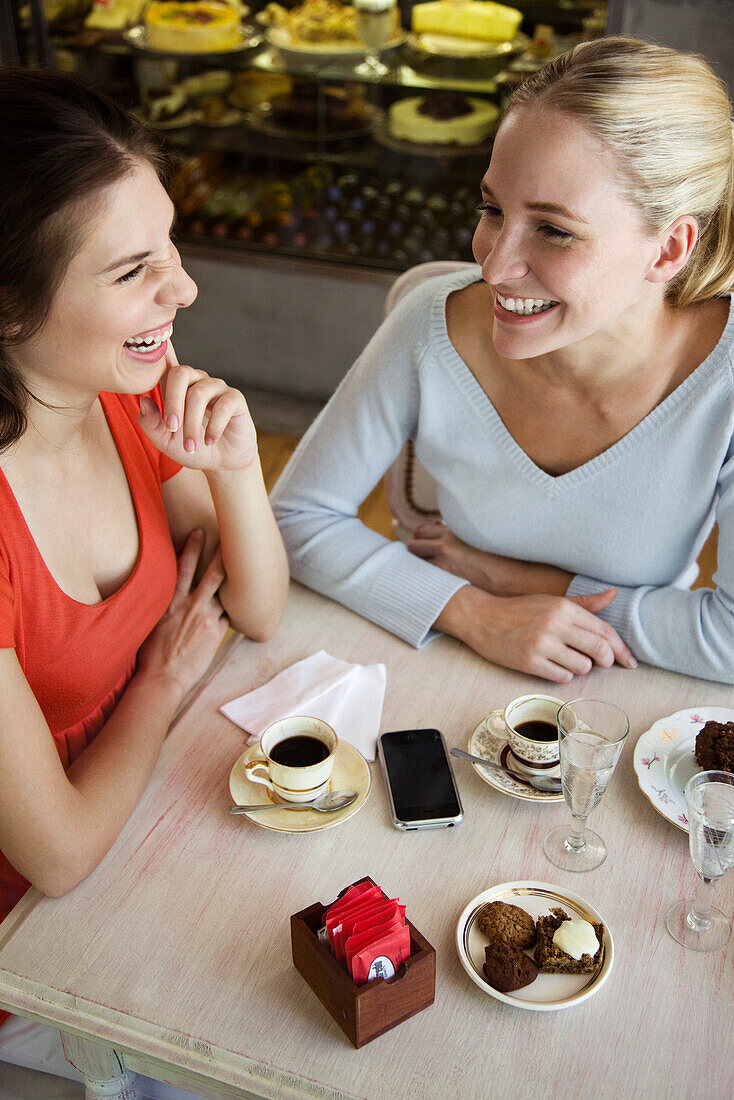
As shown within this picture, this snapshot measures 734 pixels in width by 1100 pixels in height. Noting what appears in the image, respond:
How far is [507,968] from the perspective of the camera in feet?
3.11

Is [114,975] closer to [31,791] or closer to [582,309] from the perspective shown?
[31,791]

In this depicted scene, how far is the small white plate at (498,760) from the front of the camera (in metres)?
1.17

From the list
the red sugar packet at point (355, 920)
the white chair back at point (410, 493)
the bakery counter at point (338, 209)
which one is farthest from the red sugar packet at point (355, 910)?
the bakery counter at point (338, 209)

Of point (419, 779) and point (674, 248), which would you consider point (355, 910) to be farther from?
point (674, 248)

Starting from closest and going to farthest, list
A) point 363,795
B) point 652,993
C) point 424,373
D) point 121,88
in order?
point 652,993 → point 363,795 → point 424,373 → point 121,88

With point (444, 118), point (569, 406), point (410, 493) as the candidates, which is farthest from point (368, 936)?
point (444, 118)

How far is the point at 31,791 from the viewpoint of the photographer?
1.06m

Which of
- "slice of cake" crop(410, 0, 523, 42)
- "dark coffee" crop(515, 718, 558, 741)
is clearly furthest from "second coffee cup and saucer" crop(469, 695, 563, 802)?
"slice of cake" crop(410, 0, 523, 42)

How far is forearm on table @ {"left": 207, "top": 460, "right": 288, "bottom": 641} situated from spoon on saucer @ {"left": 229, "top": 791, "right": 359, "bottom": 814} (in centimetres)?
33

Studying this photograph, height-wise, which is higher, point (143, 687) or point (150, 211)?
point (150, 211)

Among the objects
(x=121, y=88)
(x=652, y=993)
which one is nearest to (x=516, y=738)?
(x=652, y=993)

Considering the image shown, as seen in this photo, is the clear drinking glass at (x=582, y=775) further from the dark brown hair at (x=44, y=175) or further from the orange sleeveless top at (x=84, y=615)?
the dark brown hair at (x=44, y=175)

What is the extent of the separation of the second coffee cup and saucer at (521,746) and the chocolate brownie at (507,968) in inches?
8.7

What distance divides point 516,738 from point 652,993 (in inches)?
12.0
